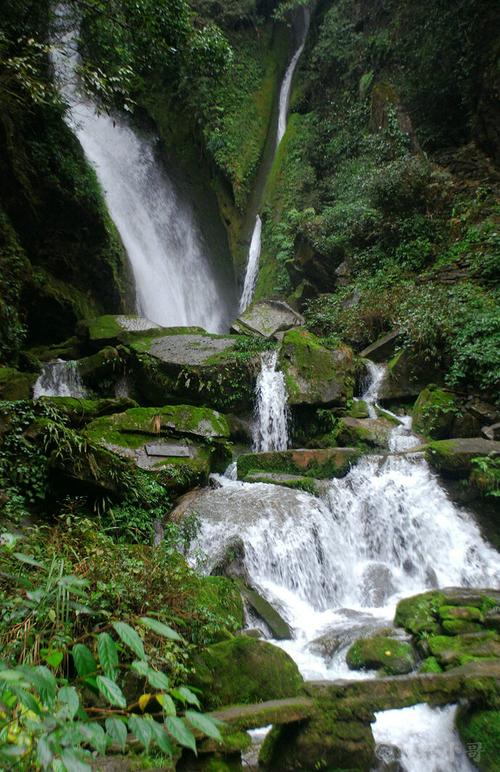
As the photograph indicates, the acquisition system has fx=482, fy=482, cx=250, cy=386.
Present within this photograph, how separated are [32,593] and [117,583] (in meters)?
1.76

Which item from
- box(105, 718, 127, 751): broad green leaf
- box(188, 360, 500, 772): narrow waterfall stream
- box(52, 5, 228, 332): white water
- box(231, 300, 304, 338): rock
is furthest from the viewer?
box(52, 5, 228, 332): white water

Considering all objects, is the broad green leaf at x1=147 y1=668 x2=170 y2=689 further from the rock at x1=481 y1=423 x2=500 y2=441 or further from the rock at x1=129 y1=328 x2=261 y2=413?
the rock at x1=129 y1=328 x2=261 y2=413

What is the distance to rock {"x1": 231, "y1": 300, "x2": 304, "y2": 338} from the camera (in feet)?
40.4

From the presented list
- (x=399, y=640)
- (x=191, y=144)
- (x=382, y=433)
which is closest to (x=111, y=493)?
(x=399, y=640)

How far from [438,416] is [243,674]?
648 centimetres

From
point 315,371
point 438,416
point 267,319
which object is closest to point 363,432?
point 438,416

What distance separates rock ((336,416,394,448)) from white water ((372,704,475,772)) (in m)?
5.24

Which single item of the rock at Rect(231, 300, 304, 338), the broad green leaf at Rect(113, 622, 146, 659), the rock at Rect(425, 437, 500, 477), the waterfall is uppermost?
the rock at Rect(231, 300, 304, 338)

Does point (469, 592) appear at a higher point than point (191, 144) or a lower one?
lower

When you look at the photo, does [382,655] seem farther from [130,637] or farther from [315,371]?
[315,371]

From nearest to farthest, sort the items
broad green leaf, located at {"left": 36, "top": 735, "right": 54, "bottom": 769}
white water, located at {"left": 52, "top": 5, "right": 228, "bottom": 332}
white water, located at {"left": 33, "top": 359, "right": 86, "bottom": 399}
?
broad green leaf, located at {"left": 36, "top": 735, "right": 54, "bottom": 769} → white water, located at {"left": 33, "top": 359, "right": 86, "bottom": 399} → white water, located at {"left": 52, "top": 5, "right": 228, "bottom": 332}

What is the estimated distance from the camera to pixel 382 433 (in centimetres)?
858

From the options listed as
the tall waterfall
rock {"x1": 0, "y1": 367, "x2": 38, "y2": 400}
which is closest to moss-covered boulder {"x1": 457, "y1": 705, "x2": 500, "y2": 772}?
rock {"x1": 0, "y1": 367, "x2": 38, "y2": 400}

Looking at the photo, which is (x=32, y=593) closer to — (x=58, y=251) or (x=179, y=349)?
(x=179, y=349)
